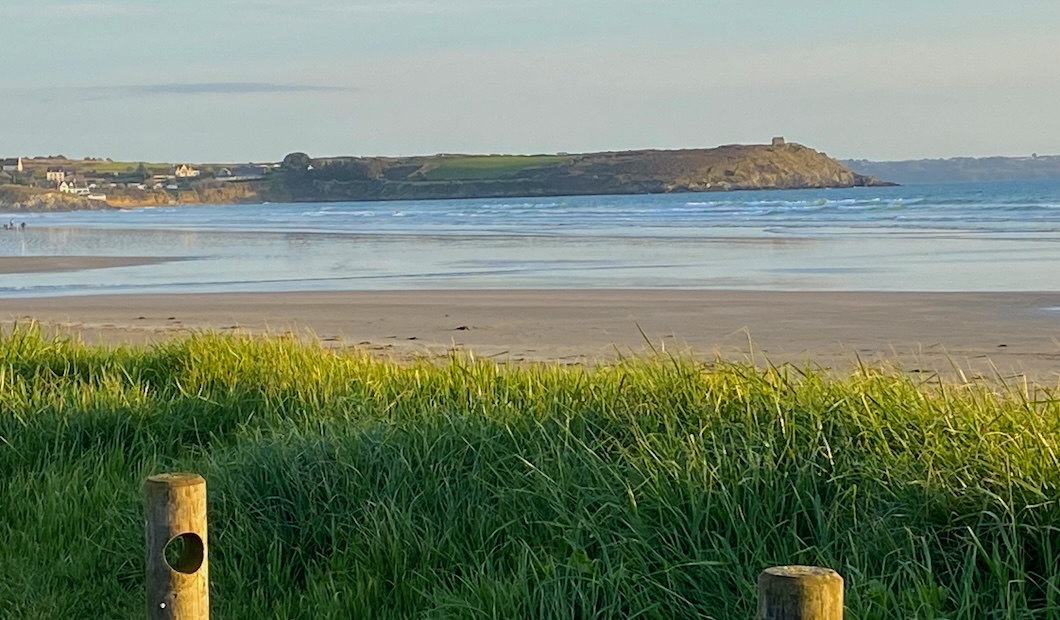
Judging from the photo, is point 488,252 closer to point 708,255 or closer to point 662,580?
point 708,255

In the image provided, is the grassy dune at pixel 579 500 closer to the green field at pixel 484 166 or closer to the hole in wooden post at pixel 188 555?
the hole in wooden post at pixel 188 555

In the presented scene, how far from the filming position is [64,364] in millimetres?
8836

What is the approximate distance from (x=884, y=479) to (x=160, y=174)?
151 meters

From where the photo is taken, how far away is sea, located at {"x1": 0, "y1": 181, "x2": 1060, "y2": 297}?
21844 mm

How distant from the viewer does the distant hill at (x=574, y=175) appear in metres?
124

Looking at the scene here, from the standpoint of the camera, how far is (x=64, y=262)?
1180 inches

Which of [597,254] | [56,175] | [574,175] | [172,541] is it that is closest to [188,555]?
[172,541]

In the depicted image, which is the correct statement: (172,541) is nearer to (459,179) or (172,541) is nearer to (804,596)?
(804,596)

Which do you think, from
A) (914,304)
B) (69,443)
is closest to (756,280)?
(914,304)

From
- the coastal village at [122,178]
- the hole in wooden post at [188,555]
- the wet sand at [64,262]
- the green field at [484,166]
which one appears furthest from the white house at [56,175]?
the hole in wooden post at [188,555]

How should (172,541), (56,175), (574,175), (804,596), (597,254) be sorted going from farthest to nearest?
(56,175)
(574,175)
(597,254)
(172,541)
(804,596)

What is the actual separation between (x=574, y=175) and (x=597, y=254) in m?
97.0

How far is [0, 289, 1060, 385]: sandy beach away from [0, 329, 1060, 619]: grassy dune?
4.97 m

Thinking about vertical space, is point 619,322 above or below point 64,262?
above
